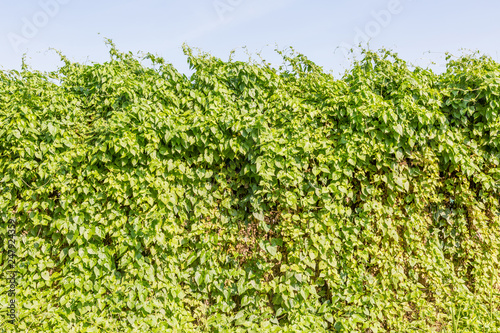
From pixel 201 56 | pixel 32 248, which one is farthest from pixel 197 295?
pixel 201 56

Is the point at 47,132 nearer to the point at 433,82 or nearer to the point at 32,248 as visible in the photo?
the point at 32,248

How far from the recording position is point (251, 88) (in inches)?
144

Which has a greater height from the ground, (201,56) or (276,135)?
(201,56)

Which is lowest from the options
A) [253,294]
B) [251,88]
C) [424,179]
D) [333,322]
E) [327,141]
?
[333,322]

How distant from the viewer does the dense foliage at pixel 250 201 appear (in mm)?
3332

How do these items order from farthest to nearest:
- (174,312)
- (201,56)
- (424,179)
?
1. (201,56)
2. (424,179)
3. (174,312)

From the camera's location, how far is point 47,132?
3.44 m

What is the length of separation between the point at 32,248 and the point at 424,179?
3.95 metres

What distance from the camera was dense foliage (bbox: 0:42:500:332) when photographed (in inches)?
131

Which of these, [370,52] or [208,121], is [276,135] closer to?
[208,121]

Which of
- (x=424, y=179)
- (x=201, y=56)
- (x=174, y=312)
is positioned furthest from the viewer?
(x=201, y=56)

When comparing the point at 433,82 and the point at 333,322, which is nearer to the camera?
the point at 333,322

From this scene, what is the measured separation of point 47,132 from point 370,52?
136 inches

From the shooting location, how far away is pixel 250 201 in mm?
3441
